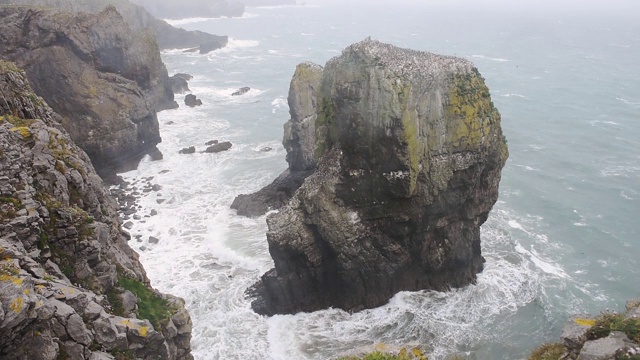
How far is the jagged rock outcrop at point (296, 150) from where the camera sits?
41438 millimetres

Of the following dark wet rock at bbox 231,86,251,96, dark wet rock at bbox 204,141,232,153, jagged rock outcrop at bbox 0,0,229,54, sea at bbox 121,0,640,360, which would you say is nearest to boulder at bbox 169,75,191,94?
sea at bbox 121,0,640,360

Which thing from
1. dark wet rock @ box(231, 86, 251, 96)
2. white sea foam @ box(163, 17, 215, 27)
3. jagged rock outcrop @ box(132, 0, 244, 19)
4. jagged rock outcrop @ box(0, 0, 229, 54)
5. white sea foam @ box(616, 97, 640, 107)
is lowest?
dark wet rock @ box(231, 86, 251, 96)

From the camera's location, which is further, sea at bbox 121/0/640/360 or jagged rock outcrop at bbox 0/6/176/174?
jagged rock outcrop at bbox 0/6/176/174

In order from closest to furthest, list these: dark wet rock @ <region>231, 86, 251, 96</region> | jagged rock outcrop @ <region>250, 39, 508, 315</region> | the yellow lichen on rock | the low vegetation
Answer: the low vegetation, the yellow lichen on rock, jagged rock outcrop @ <region>250, 39, 508, 315</region>, dark wet rock @ <region>231, 86, 251, 96</region>

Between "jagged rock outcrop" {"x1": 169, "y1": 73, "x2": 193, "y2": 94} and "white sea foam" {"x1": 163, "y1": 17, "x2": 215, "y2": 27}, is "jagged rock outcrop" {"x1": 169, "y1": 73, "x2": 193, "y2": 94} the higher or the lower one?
the lower one

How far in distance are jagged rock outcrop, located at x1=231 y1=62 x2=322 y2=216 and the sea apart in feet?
6.91

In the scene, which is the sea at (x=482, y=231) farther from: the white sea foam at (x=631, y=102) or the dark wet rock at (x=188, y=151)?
the white sea foam at (x=631, y=102)

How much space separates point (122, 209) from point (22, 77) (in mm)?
17023

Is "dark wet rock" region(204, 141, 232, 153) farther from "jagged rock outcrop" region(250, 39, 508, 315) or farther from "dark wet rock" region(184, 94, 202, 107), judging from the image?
"jagged rock outcrop" region(250, 39, 508, 315)

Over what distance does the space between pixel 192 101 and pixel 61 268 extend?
179 ft

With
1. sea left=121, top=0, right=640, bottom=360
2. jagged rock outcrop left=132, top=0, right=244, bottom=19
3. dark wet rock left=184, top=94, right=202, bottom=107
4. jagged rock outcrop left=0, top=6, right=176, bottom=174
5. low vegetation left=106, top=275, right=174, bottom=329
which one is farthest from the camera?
jagged rock outcrop left=132, top=0, right=244, bottom=19

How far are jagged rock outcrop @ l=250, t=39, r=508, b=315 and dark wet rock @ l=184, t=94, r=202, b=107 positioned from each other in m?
41.9

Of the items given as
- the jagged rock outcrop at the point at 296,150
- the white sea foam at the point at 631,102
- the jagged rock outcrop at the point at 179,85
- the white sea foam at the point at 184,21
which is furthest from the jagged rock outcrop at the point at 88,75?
the white sea foam at the point at 184,21

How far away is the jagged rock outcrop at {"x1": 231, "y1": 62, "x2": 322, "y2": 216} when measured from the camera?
4144 centimetres
